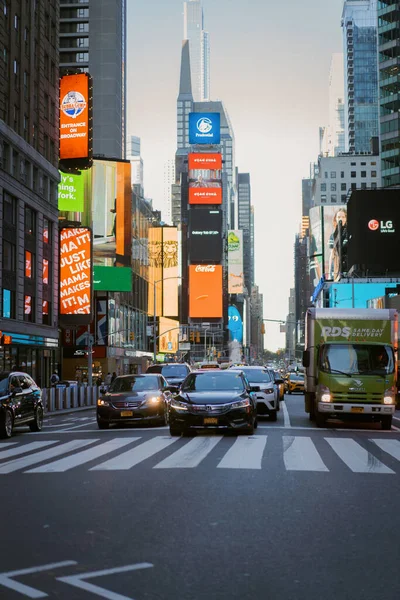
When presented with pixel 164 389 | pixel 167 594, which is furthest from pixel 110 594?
pixel 164 389

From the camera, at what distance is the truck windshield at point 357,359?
71.4ft

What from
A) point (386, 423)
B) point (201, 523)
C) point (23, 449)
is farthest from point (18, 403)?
point (201, 523)

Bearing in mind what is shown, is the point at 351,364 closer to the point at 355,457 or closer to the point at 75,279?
the point at 355,457

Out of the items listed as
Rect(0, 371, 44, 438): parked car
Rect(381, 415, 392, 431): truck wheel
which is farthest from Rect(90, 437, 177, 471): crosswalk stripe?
Rect(381, 415, 392, 431): truck wheel

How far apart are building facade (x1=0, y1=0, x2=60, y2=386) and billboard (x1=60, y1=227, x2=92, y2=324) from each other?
1.50 meters

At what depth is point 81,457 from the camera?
1466 cm

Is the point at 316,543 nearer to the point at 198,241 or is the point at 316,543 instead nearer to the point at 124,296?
the point at 124,296

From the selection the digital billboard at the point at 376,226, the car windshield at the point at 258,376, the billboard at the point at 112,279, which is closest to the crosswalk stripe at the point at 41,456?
the car windshield at the point at 258,376

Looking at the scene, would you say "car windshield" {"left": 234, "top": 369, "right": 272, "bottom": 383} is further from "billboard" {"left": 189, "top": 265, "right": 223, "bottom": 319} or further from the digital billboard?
"billboard" {"left": 189, "top": 265, "right": 223, "bottom": 319}

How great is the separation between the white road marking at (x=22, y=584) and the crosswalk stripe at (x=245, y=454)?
6420 millimetres

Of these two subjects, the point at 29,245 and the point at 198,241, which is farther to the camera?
the point at 198,241

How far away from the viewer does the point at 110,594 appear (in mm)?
5703

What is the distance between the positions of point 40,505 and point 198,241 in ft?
625

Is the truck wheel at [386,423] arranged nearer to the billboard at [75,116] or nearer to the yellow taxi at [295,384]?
the yellow taxi at [295,384]
